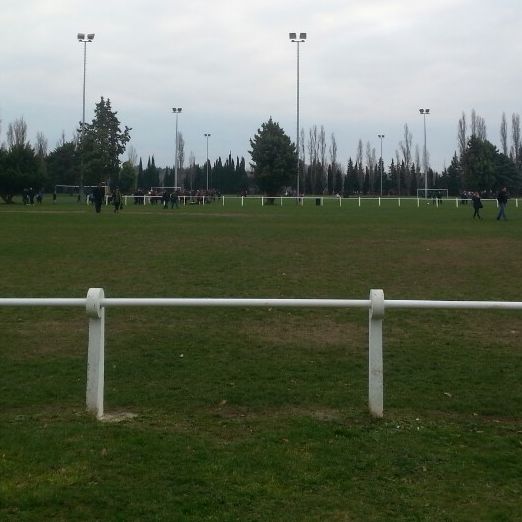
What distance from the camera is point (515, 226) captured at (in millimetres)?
30938

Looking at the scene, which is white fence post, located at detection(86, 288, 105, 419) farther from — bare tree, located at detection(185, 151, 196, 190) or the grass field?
bare tree, located at detection(185, 151, 196, 190)

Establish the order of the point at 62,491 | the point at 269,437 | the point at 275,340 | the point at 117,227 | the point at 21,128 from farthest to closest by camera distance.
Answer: the point at 21,128 < the point at 117,227 < the point at 275,340 < the point at 269,437 < the point at 62,491

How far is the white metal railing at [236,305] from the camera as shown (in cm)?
557

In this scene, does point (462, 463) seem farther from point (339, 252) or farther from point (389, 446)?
point (339, 252)

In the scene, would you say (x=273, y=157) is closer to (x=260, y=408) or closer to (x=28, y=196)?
(x=28, y=196)

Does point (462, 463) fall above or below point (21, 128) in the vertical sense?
below

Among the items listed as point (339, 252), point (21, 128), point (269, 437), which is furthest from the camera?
point (21, 128)

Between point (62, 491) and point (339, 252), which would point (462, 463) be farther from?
point (339, 252)

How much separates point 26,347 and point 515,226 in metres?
25.9

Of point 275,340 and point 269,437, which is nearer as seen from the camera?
point 269,437

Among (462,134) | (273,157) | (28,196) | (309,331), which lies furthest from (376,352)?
(462,134)

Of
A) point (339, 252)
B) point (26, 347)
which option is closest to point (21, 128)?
point (339, 252)

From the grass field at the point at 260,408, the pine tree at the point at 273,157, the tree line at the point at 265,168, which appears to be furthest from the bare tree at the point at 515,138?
the grass field at the point at 260,408

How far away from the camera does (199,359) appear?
8.27 metres
